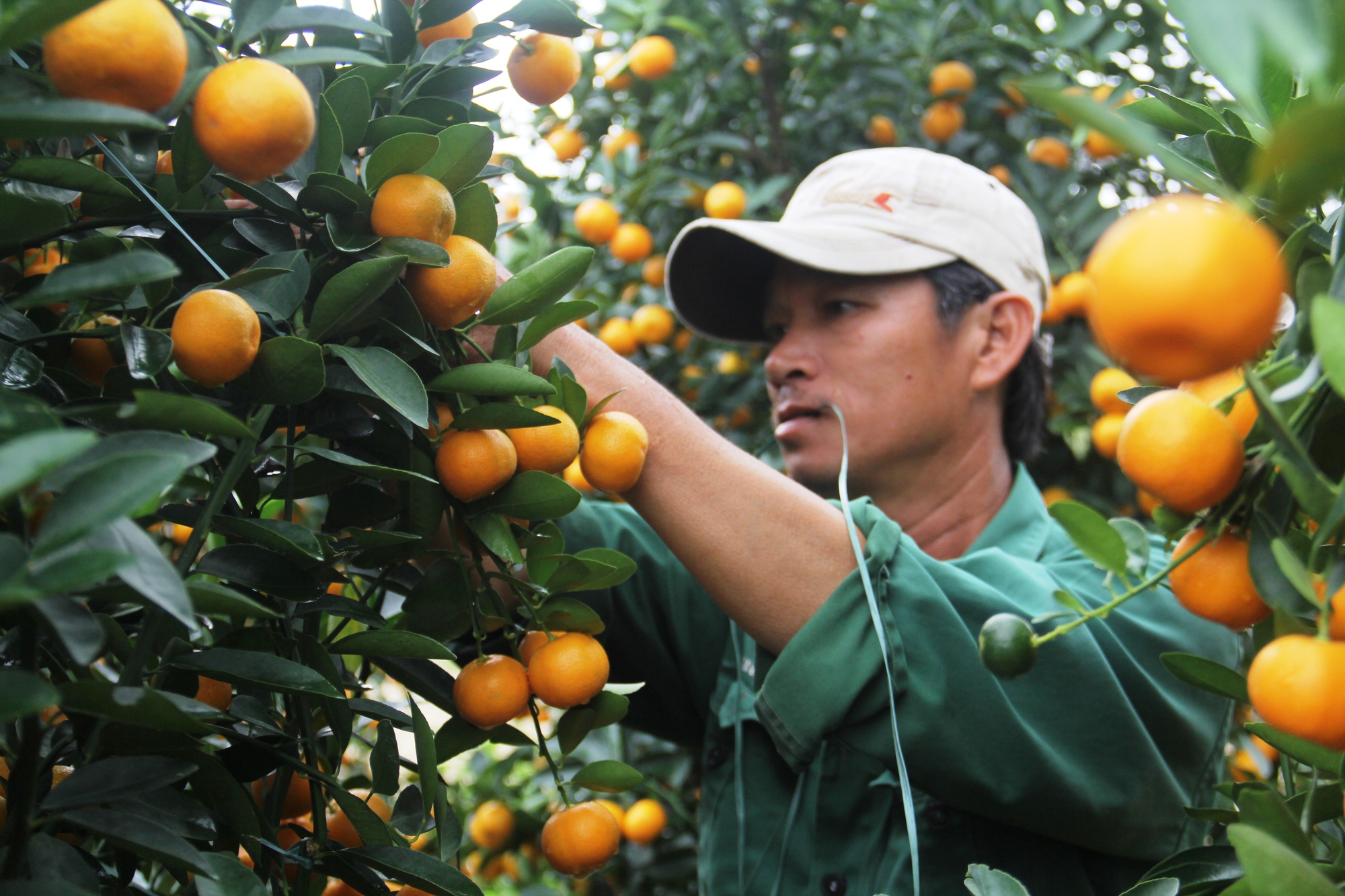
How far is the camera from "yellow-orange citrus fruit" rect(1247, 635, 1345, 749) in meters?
0.41

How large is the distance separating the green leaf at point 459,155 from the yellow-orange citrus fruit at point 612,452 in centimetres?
23

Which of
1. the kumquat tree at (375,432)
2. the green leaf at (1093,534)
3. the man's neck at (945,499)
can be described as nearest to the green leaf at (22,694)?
the kumquat tree at (375,432)

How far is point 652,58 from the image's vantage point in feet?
6.06

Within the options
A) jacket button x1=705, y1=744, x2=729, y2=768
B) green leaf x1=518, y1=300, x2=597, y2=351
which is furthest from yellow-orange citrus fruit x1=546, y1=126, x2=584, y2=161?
green leaf x1=518, y1=300, x2=597, y2=351

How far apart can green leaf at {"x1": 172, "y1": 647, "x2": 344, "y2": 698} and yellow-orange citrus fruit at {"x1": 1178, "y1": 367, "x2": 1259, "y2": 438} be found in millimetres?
482

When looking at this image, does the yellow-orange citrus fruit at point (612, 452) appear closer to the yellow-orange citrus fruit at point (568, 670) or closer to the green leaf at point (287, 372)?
the yellow-orange citrus fruit at point (568, 670)

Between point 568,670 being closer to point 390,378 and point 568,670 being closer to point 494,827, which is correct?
point 390,378

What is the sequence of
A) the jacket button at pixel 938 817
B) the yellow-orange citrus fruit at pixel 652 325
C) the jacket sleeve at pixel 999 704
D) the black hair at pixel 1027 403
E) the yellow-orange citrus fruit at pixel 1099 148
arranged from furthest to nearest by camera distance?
the yellow-orange citrus fruit at pixel 652 325, the yellow-orange citrus fruit at pixel 1099 148, the black hair at pixel 1027 403, the jacket button at pixel 938 817, the jacket sleeve at pixel 999 704

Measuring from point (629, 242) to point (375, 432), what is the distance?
1.30 metres

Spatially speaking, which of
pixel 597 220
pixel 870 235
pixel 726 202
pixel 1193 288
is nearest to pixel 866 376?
pixel 870 235

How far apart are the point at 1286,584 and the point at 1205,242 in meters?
0.21

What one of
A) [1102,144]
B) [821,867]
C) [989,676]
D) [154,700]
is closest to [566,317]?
[154,700]

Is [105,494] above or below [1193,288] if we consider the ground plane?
below

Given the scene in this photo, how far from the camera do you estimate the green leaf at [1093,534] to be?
0.54 m
